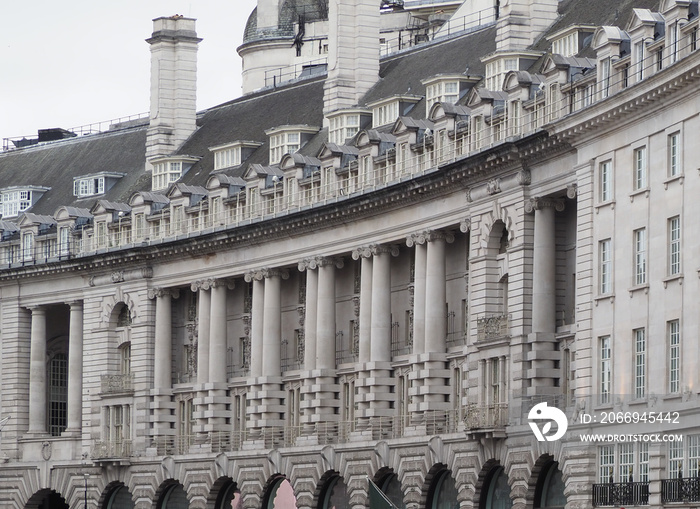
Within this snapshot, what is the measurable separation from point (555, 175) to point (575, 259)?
133 inches

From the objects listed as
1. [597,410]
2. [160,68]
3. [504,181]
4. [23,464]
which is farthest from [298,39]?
[597,410]

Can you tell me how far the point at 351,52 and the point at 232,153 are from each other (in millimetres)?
9968


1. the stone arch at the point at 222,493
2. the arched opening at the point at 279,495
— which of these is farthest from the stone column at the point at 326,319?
the stone arch at the point at 222,493

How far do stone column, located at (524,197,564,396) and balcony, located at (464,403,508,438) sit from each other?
1.89m

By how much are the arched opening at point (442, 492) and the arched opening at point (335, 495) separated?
272 inches

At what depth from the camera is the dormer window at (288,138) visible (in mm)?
115688

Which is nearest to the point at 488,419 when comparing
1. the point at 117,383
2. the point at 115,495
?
the point at 117,383

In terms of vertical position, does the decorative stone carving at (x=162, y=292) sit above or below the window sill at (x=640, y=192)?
below

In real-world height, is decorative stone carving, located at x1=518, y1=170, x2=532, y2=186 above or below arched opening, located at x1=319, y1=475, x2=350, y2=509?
above

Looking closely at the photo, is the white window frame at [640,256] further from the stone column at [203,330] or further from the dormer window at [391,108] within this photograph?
the stone column at [203,330]

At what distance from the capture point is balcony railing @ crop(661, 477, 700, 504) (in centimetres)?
7469

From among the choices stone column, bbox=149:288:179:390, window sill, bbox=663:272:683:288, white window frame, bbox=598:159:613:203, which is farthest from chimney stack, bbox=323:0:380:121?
window sill, bbox=663:272:683:288

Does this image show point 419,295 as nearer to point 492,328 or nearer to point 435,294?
point 435,294

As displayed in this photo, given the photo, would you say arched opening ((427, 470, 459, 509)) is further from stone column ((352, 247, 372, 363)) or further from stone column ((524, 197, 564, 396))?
stone column ((524, 197, 564, 396))
